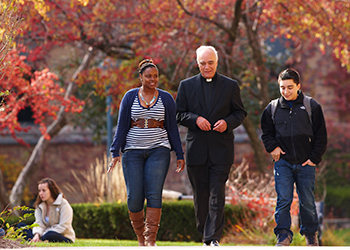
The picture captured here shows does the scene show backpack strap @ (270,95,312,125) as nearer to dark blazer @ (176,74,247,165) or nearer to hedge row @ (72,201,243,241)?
dark blazer @ (176,74,247,165)

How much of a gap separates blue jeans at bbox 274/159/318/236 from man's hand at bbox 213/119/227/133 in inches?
28.8

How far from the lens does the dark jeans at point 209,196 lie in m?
5.50

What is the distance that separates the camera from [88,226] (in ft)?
34.7

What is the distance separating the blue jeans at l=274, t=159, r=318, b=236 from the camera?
553cm

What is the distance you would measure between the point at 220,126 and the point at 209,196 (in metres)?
0.80

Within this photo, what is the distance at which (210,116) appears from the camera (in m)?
5.73

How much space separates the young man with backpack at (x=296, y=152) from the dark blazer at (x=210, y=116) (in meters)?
0.43

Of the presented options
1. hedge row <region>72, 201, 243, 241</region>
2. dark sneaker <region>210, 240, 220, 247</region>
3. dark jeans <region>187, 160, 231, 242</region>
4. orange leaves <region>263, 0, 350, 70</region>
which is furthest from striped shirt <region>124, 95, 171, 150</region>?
orange leaves <region>263, 0, 350, 70</region>

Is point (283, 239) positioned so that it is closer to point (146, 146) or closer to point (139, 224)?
point (139, 224)

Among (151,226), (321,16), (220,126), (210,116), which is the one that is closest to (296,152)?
(220,126)

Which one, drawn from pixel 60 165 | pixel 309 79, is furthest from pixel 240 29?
pixel 60 165

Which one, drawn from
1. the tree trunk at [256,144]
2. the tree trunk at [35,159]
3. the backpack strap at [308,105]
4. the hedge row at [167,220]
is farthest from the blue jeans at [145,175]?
the tree trunk at [35,159]

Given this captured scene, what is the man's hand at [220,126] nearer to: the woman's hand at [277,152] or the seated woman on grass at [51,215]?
the woman's hand at [277,152]

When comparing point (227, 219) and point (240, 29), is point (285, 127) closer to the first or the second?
point (227, 219)
